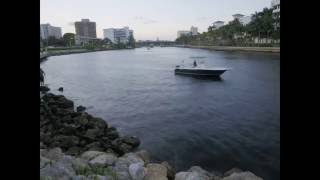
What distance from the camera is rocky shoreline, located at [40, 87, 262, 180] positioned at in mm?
5198

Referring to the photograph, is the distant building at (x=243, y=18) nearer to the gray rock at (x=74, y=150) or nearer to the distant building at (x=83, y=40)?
the distant building at (x=83, y=40)

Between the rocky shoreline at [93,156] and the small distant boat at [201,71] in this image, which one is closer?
the rocky shoreline at [93,156]

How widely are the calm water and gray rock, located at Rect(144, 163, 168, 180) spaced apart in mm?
2108

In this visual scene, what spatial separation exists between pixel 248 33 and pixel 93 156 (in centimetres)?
4864

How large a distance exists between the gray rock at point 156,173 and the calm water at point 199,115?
6.92 ft

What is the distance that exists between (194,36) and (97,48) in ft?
75.9

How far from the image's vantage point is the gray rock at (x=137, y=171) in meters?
5.34

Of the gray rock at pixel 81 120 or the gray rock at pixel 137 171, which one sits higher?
the gray rock at pixel 137 171

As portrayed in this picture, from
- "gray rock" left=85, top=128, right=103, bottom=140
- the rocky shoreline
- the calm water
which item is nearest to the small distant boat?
the calm water

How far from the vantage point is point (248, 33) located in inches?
2062

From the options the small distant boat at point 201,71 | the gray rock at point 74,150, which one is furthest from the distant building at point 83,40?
the gray rock at point 74,150

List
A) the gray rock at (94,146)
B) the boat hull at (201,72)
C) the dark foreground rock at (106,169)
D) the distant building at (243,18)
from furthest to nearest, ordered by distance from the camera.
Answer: the distant building at (243,18) → the boat hull at (201,72) → the gray rock at (94,146) → the dark foreground rock at (106,169)
